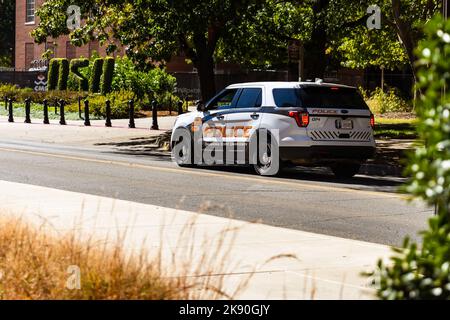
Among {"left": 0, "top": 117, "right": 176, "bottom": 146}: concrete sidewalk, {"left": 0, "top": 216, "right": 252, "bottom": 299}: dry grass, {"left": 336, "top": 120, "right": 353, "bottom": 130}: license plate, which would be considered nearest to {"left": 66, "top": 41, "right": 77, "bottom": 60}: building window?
{"left": 0, "top": 117, "right": 176, "bottom": 146}: concrete sidewalk

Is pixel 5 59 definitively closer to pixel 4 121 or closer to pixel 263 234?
pixel 4 121

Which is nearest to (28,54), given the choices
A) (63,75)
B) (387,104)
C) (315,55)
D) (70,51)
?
(70,51)

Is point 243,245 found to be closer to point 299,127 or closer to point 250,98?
point 299,127

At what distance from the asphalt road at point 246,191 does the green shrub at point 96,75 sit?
31595 mm

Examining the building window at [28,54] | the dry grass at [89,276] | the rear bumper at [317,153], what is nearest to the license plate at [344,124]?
the rear bumper at [317,153]

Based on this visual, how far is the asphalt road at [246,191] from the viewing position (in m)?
12.9

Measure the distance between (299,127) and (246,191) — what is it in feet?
9.21

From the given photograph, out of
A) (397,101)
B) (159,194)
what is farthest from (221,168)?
(397,101)

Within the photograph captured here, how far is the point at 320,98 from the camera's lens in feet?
63.0

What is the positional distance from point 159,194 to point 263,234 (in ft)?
15.0

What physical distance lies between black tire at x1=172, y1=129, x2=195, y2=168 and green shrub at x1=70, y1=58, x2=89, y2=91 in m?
36.3

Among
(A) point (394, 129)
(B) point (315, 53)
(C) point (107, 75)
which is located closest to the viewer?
(B) point (315, 53)

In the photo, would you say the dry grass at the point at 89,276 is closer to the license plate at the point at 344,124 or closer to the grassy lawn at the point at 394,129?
the license plate at the point at 344,124

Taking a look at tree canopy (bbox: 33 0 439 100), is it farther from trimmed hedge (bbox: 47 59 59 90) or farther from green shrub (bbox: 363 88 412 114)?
trimmed hedge (bbox: 47 59 59 90)
